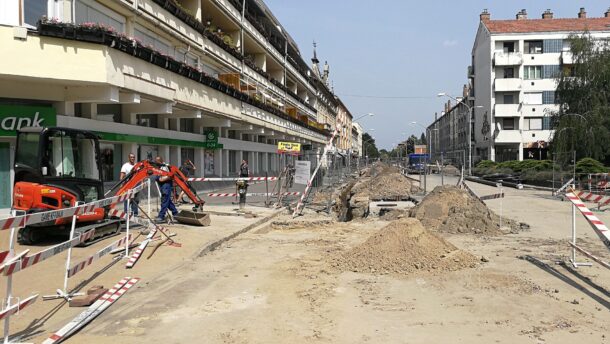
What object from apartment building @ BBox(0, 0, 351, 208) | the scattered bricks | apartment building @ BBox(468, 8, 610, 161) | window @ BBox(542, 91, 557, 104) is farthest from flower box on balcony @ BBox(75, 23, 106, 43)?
window @ BBox(542, 91, 557, 104)

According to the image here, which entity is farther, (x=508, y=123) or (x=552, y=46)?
(x=508, y=123)

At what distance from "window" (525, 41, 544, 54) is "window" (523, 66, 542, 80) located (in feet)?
7.13

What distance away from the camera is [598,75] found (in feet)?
134

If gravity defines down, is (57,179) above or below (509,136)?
below

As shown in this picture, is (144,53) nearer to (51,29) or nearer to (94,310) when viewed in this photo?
(51,29)

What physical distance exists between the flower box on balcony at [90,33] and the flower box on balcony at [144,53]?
1.91m

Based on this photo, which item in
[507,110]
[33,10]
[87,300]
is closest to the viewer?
[87,300]

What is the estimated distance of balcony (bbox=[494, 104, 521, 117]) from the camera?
6644 centimetres

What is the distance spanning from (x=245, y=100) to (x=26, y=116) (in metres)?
16.4

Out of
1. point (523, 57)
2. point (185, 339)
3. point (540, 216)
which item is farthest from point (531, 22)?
point (185, 339)

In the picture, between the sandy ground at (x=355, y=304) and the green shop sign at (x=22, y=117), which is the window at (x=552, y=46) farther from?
the green shop sign at (x=22, y=117)

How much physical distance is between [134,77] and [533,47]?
63300 millimetres

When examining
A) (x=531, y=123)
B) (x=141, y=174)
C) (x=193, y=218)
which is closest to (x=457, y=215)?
(x=193, y=218)

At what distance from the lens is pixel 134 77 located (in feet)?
55.2
